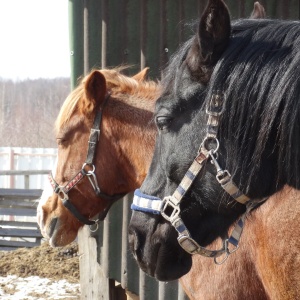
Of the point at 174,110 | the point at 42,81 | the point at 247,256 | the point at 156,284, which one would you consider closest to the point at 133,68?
the point at 156,284

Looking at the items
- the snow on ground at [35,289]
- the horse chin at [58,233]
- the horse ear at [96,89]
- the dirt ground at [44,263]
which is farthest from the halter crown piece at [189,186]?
Result: the dirt ground at [44,263]

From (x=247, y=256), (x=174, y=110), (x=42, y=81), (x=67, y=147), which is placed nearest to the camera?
(x=174, y=110)

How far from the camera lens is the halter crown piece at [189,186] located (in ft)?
6.95

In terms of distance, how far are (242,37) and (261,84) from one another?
0.71 feet

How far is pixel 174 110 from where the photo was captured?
2.24 metres

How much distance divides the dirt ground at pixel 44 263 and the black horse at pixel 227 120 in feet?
17.9

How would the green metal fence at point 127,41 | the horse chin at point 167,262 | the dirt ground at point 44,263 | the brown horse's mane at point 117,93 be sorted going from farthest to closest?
the dirt ground at point 44,263 → the green metal fence at point 127,41 → the brown horse's mane at point 117,93 → the horse chin at point 167,262

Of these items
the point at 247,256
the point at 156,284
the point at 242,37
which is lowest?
the point at 156,284

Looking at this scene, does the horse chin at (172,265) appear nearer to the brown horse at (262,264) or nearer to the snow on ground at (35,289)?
the brown horse at (262,264)

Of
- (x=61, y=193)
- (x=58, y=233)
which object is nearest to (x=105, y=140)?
(x=61, y=193)

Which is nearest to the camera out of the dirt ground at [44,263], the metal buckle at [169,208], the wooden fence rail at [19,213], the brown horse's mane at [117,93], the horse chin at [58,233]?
the metal buckle at [169,208]

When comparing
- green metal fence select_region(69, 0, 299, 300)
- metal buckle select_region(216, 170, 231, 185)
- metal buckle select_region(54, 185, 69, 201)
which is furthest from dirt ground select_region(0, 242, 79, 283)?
metal buckle select_region(216, 170, 231, 185)

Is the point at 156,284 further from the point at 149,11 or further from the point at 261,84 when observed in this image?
the point at 261,84

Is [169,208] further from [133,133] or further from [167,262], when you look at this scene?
[133,133]
